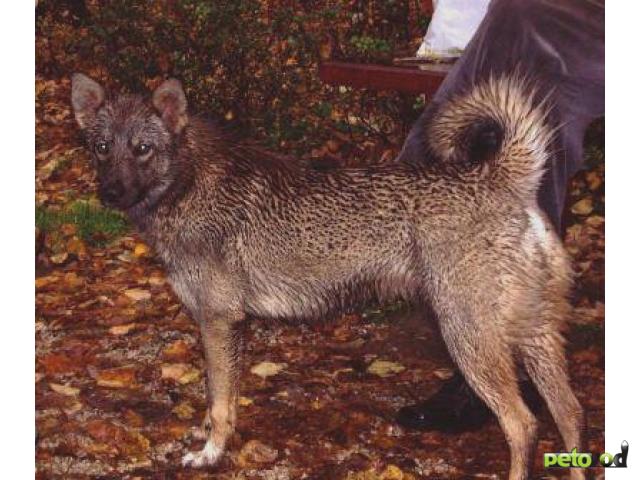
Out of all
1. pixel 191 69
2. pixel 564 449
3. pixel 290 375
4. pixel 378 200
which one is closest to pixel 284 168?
pixel 378 200

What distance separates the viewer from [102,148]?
423cm

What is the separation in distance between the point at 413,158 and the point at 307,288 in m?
0.74

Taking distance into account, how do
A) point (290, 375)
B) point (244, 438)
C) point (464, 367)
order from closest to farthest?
point (464, 367) < point (244, 438) < point (290, 375)

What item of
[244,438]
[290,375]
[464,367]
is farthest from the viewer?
[290,375]

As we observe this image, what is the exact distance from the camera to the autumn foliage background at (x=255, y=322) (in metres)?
4.42

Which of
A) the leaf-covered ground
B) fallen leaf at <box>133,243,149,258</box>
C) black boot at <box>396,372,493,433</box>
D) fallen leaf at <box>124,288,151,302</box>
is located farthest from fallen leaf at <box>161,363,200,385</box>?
black boot at <box>396,372,493,433</box>

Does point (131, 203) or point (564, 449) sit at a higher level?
point (131, 203)

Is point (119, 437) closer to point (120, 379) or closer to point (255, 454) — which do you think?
point (120, 379)

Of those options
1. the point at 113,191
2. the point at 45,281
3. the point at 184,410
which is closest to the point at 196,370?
the point at 184,410

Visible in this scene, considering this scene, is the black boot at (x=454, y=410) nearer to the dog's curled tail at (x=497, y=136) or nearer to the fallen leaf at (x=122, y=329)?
the dog's curled tail at (x=497, y=136)

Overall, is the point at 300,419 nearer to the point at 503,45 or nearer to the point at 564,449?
the point at 564,449

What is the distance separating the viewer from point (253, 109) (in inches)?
189
